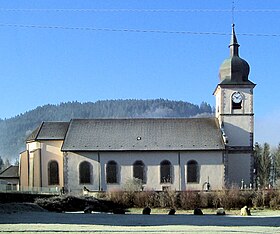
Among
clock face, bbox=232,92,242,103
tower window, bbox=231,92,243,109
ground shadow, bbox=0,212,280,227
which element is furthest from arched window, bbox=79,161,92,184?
ground shadow, bbox=0,212,280,227

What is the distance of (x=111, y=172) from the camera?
222 feet

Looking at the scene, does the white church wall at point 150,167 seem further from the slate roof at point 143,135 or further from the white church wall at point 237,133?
the white church wall at point 237,133

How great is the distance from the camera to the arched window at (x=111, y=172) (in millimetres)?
67625

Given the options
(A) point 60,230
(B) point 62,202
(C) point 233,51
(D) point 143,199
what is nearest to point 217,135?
(C) point 233,51

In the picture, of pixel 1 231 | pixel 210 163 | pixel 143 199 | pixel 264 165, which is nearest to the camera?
pixel 1 231

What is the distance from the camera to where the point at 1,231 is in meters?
20.6

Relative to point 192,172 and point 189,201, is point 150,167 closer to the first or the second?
point 192,172

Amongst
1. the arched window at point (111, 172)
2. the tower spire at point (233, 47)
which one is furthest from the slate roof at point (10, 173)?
the tower spire at point (233, 47)

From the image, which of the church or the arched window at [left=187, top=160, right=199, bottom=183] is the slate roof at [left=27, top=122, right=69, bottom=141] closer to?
the church

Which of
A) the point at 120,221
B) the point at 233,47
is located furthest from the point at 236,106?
the point at 120,221

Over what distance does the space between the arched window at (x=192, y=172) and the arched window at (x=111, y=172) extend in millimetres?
8385

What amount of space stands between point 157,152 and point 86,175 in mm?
8627

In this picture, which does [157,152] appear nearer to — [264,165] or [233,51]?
[233,51]

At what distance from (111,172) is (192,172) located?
9.33 meters
